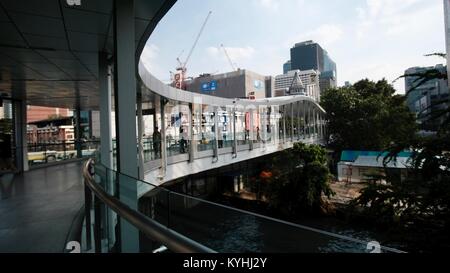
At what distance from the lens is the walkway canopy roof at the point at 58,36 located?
3566 millimetres

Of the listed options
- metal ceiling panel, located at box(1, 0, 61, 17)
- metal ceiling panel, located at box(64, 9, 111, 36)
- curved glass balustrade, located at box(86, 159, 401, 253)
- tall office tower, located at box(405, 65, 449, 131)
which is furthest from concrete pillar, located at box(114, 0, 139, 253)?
tall office tower, located at box(405, 65, 449, 131)

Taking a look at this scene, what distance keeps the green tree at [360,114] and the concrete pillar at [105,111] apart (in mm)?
27176

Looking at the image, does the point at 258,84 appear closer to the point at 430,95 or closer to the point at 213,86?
the point at 213,86

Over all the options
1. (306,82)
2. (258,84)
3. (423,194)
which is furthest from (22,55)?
(306,82)

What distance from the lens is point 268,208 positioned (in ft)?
67.3

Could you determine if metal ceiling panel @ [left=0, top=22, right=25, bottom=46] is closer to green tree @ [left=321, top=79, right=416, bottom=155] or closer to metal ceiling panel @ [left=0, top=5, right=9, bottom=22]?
metal ceiling panel @ [left=0, top=5, right=9, bottom=22]

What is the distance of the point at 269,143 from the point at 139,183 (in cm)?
1800

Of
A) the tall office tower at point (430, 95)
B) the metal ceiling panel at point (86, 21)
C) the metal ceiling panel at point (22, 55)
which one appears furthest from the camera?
the metal ceiling panel at point (22, 55)

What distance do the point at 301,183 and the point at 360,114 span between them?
17.1 meters

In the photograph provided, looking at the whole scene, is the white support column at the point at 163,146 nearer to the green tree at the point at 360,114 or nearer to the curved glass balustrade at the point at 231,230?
the curved glass balustrade at the point at 231,230

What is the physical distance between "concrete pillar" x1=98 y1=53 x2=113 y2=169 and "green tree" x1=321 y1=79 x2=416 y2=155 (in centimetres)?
2718

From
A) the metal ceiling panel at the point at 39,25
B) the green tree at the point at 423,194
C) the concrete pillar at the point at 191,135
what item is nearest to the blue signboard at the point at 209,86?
the concrete pillar at the point at 191,135

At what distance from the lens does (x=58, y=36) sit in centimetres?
450
